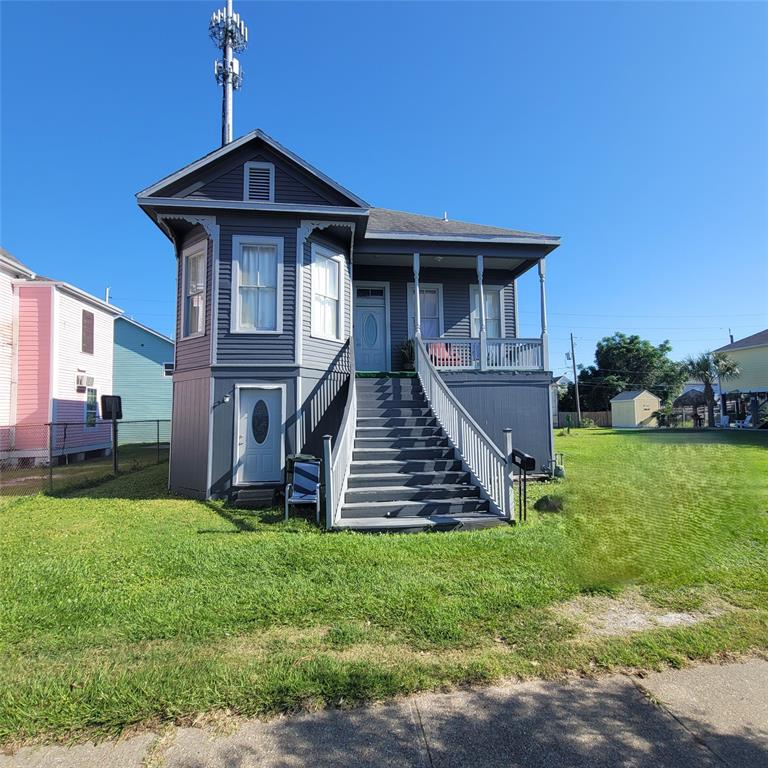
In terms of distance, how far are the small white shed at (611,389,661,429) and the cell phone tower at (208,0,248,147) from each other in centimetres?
3941

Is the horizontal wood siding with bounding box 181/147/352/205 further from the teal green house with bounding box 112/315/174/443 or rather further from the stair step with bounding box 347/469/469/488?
the teal green house with bounding box 112/315/174/443

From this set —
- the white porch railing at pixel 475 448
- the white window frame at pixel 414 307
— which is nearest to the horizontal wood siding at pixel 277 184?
the white window frame at pixel 414 307

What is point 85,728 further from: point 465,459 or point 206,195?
point 206,195

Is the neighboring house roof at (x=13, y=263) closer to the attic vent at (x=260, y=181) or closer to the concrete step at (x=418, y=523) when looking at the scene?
the attic vent at (x=260, y=181)

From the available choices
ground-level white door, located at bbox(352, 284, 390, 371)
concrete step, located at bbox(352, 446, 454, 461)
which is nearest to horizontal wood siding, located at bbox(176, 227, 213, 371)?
concrete step, located at bbox(352, 446, 454, 461)

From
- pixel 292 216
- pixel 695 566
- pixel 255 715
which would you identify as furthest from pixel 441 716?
pixel 292 216

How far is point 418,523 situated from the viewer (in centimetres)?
641

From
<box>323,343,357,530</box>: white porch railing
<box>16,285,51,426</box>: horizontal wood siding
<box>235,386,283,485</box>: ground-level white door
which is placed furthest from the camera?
<box>16,285,51,426</box>: horizontal wood siding

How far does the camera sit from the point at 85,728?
257cm

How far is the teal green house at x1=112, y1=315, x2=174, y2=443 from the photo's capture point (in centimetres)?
2558

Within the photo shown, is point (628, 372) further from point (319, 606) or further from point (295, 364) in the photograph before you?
point (319, 606)

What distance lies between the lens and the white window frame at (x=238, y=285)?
9156 mm

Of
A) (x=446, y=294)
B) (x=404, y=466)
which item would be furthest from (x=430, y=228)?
(x=404, y=466)

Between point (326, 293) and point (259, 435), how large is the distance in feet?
10.9
